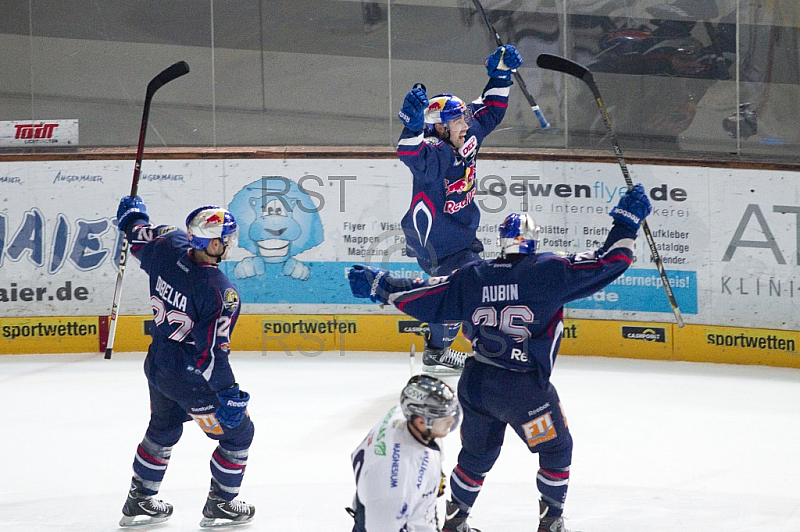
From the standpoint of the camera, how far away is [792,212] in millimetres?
7164

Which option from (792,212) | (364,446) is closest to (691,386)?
(792,212)

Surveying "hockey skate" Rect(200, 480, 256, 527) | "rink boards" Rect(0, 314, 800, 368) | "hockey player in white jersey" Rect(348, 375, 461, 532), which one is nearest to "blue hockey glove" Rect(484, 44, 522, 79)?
"rink boards" Rect(0, 314, 800, 368)

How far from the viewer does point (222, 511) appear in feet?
15.0

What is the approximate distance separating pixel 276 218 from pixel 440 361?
5.94 feet

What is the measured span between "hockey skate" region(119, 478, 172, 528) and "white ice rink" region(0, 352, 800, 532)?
7cm

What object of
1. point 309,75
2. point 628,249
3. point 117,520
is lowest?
point 117,520

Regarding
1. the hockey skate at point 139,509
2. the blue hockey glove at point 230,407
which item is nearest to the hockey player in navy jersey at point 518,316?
the blue hockey glove at point 230,407

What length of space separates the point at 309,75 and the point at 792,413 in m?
4.42

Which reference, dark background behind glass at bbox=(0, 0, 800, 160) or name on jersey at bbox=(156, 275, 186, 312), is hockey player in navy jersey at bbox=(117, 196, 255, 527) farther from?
dark background behind glass at bbox=(0, 0, 800, 160)

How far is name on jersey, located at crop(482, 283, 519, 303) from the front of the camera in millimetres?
3920

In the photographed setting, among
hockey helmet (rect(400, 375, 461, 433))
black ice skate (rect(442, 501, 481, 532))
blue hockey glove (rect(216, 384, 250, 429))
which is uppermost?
hockey helmet (rect(400, 375, 461, 433))

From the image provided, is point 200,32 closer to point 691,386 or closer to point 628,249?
point 691,386

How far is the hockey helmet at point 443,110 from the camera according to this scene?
627 cm

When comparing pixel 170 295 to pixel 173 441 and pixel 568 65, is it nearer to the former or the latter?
pixel 173 441
